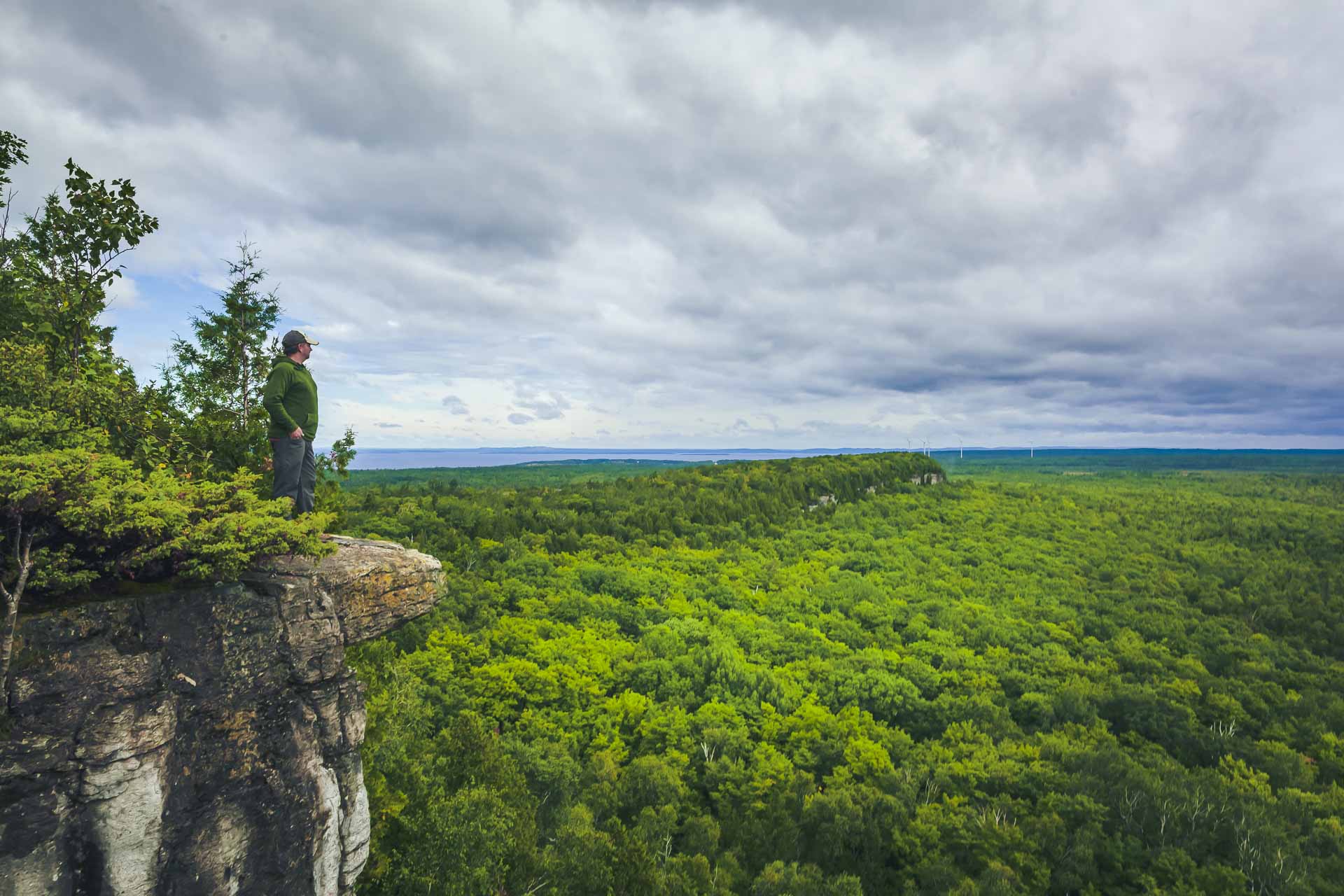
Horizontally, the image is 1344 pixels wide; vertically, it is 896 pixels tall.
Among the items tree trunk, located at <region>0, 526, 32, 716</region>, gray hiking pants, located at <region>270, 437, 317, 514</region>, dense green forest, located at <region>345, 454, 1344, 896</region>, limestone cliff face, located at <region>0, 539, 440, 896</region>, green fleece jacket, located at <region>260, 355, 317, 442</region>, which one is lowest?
dense green forest, located at <region>345, 454, 1344, 896</region>

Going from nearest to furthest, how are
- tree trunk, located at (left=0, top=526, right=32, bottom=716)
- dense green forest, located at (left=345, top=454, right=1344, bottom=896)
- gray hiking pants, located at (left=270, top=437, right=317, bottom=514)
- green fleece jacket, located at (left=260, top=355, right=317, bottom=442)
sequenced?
tree trunk, located at (left=0, top=526, right=32, bottom=716)
green fleece jacket, located at (left=260, top=355, right=317, bottom=442)
gray hiking pants, located at (left=270, top=437, right=317, bottom=514)
dense green forest, located at (left=345, top=454, right=1344, bottom=896)

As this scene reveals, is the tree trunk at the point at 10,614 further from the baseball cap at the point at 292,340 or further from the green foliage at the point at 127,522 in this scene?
the baseball cap at the point at 292,340

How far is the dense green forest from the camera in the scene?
98.9 ft

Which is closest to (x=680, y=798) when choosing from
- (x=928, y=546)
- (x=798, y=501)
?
(x=928, y=546)

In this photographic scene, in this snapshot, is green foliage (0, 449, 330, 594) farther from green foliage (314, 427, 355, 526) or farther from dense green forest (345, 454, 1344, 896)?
dense green forest (345, 454, 1344, 896)

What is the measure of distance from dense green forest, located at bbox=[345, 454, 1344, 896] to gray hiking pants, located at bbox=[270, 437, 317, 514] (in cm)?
1267

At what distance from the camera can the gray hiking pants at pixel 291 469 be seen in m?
12.4

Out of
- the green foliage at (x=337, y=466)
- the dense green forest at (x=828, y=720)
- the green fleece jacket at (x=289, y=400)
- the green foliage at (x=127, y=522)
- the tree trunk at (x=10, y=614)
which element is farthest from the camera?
the dense green forest at (x=828, y=720)

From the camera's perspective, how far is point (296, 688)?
12125 millimetres

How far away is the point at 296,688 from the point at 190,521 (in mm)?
4183

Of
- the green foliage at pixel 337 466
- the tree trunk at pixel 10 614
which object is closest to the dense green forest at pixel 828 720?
the green foliage at pixel 337 466

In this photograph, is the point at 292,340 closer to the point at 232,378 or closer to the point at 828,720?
the point at 232,378

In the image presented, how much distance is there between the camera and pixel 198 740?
1071 centimetres

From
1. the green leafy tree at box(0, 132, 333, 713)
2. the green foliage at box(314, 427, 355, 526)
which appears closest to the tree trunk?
the green leafy tree at box(0, 132, 333, 713)
